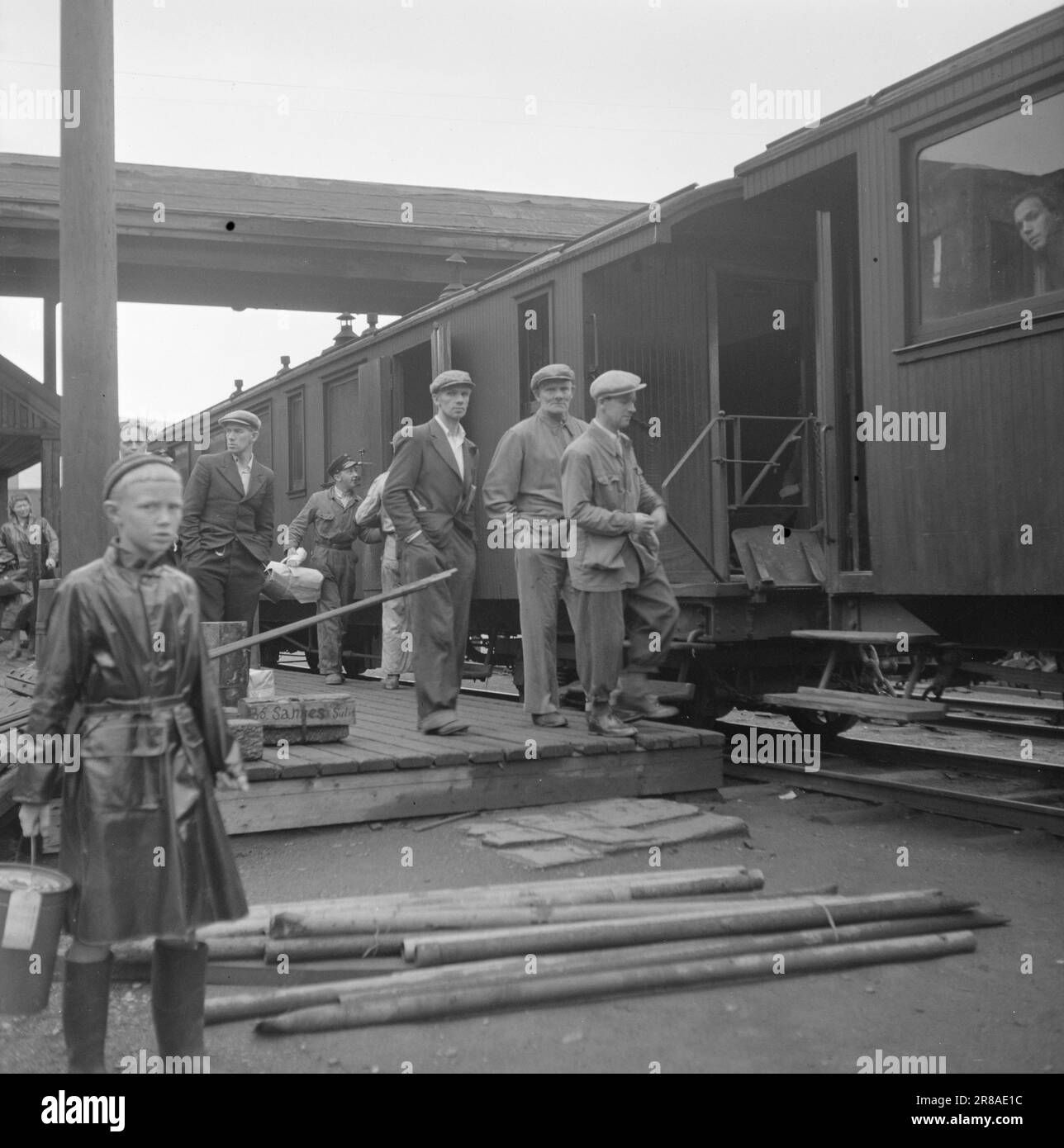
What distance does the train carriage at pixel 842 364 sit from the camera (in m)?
5.86

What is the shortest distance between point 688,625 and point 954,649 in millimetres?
1670

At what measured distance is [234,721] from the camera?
584cm

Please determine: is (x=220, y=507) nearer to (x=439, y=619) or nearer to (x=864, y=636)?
(x=439, y=619)

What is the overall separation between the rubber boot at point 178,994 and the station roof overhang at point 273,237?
13794 millimetres

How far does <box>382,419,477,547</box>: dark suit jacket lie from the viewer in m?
6.84

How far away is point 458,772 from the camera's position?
6.16 m

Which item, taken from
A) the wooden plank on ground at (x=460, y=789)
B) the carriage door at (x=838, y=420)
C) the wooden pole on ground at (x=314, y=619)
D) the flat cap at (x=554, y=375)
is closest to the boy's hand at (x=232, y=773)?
the wooden pole on ground at (x=314, y=619)

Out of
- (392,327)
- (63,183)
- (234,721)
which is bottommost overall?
(234,721)

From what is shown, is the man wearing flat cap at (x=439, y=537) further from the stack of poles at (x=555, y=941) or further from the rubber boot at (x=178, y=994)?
the rubber boot at (x=178, y=994)

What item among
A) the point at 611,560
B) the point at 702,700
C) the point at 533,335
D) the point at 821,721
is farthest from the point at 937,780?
the point at 533,335

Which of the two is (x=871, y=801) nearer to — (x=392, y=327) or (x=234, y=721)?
(x=234, y=721)

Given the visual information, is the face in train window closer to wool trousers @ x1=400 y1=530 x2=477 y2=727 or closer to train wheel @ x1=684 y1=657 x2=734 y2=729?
wool trousers @ x1=400 y1=530 x2=477 y2=727

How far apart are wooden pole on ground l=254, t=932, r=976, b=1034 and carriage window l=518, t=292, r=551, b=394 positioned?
5.83 metres

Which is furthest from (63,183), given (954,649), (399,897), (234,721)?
(954,649)
